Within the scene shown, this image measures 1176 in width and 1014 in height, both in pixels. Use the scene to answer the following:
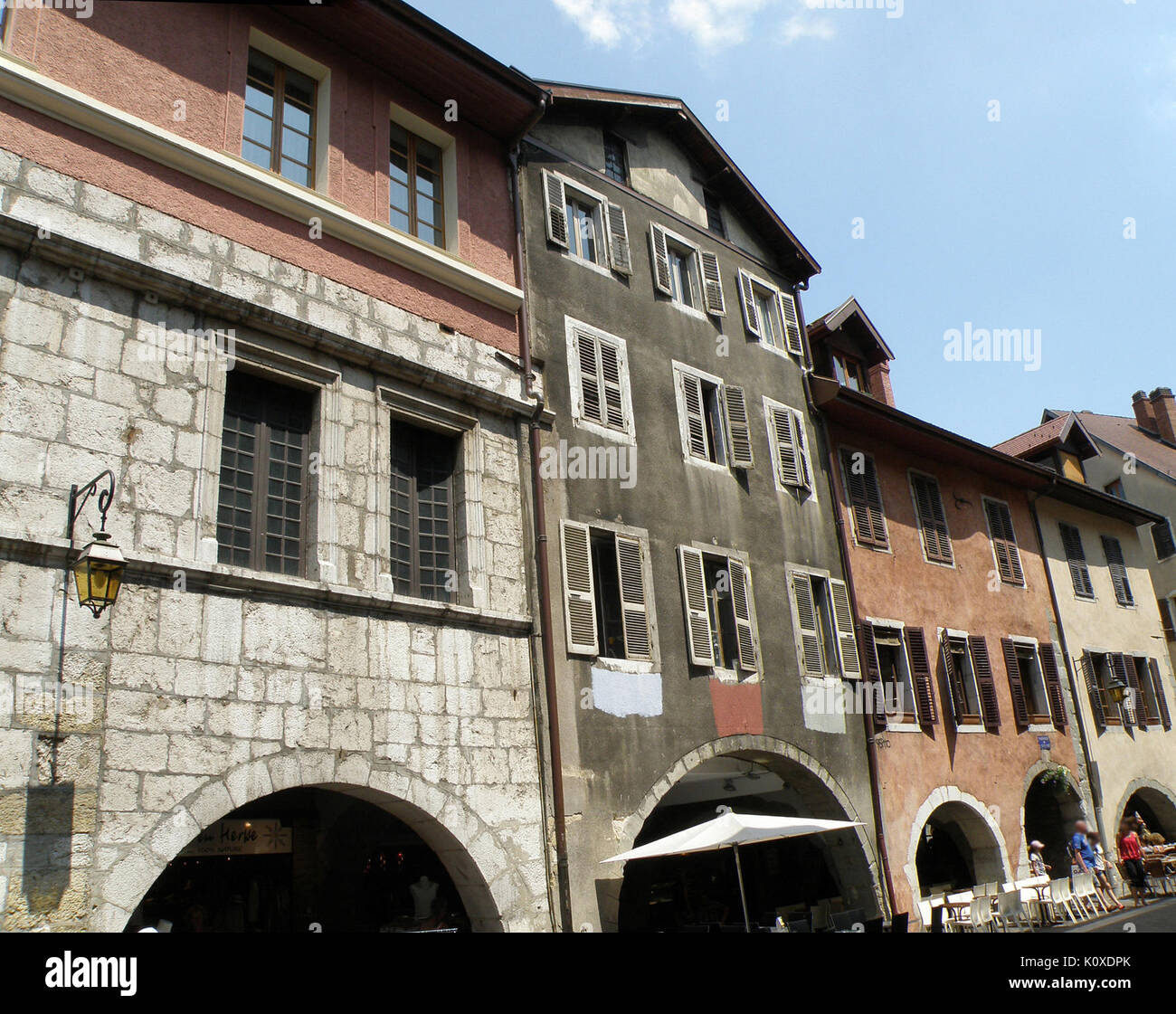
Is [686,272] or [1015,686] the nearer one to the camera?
[686,272]

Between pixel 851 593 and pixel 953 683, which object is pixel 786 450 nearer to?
pixel 851 593

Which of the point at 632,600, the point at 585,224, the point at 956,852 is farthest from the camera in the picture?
the point at 956,852

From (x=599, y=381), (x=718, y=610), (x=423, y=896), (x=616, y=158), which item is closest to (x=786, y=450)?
(x=718, y=610)

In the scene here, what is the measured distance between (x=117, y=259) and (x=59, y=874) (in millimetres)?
4722

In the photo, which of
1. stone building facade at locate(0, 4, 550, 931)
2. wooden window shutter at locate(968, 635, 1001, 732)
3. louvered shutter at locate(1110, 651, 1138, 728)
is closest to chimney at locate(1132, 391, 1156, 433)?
louvered shutter at locate(1110, 651, 1138, 728)

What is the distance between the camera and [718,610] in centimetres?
1330

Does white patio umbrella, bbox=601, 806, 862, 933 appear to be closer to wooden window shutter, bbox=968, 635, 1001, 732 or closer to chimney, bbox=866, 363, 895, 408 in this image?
wooden window shutter, bbox=968, 635, 1001, 732

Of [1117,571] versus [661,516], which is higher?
[1117,571]

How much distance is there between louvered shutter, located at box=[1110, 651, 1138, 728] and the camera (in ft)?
67.8

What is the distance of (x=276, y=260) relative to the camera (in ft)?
31.8

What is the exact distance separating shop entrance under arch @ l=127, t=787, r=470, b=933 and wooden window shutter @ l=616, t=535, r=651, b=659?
10.5 ft

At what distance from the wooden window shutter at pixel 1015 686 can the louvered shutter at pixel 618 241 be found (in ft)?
33.5

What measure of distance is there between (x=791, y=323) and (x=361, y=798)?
36.6 feet
